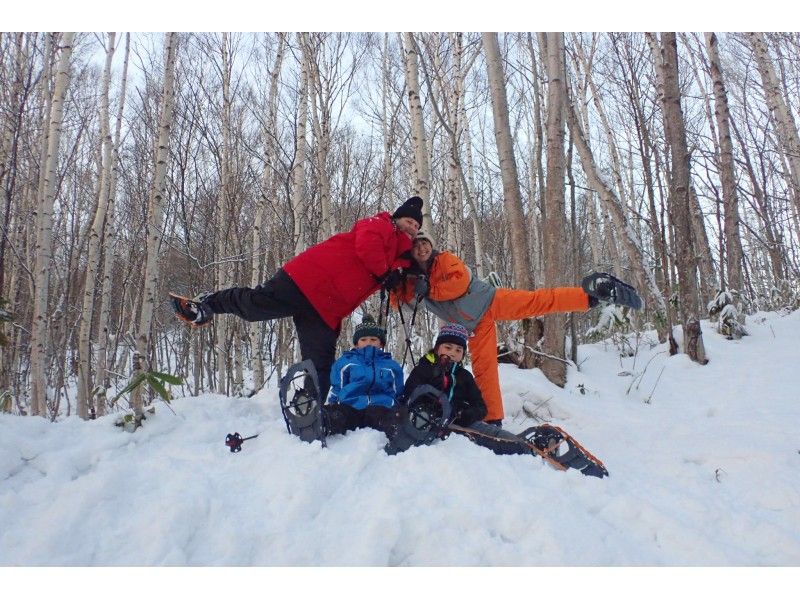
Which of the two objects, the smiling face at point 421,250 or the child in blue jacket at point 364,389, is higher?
the smiling face at point 421,250

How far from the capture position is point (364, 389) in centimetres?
288

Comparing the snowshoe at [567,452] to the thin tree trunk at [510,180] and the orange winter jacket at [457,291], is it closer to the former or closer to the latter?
the orange winter jacket at [457,291]

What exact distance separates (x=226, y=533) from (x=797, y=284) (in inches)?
364

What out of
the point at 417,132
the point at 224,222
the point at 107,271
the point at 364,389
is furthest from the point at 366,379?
the point at 224,222

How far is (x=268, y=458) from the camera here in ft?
7.29

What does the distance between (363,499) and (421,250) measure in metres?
1.87

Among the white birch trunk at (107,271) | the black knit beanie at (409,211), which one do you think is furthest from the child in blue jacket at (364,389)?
the white birch trunk at (107,271)

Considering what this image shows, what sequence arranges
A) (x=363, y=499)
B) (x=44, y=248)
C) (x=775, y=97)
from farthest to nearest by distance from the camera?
(x=775, y=97) → (x=44, y=248) → (x=363, y=499)

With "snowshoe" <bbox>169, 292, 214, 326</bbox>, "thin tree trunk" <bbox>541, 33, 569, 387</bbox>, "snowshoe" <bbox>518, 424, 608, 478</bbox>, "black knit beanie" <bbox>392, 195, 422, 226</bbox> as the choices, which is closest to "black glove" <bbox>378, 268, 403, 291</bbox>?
"black knit beanie" <bbox>392, 195, 422, 226</bbox>

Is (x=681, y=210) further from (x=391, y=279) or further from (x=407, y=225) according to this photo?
(x=391, y=279)

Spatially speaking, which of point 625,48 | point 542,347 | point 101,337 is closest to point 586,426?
point 542,347

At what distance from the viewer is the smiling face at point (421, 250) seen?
334cm

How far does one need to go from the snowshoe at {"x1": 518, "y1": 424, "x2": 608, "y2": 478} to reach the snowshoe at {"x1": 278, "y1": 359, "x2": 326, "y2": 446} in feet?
3.66

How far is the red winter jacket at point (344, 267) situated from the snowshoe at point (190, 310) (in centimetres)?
60
